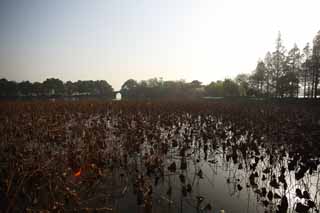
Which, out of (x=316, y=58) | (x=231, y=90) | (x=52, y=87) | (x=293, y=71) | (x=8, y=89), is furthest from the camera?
(x=52, y=87)

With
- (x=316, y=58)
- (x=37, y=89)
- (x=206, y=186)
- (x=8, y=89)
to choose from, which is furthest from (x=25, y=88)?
(x=206, y=186)

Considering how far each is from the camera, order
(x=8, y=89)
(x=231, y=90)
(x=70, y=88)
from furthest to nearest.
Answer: (x=70, y=88), (x=8, y=89), (x=231, y=90)

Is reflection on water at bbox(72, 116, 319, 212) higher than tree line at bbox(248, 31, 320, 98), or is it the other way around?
tree line at bbox(248, 31, 320, 98)

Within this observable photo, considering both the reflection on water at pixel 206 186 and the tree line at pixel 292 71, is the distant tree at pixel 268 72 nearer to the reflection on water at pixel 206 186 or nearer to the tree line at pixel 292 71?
the tree line at pixel 292 71

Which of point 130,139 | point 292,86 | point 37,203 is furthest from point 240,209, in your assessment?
point 292,86

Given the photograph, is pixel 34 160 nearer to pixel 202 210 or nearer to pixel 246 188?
pixel 202 210

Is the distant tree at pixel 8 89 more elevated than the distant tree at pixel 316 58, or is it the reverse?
the distant tree at pixel 316 58

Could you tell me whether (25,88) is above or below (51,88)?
below

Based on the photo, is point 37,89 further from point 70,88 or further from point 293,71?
point 293,71

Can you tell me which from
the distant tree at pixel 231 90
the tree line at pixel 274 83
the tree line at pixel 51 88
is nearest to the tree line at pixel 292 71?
the tree line at pixel 274 83

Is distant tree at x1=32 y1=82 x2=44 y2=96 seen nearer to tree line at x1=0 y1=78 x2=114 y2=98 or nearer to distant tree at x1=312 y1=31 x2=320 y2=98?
tree line at x1=0 y1=78 x2=114 y2=98

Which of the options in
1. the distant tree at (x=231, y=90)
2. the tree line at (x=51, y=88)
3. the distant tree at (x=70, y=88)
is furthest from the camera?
the distant tree at (x=70, y=88)

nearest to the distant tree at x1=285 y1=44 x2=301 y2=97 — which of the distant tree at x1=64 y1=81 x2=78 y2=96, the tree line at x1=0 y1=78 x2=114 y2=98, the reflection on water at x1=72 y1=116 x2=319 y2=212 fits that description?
the reflection on water at x1=72 y1=116 x2=319 y2=212

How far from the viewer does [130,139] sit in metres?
7.27
